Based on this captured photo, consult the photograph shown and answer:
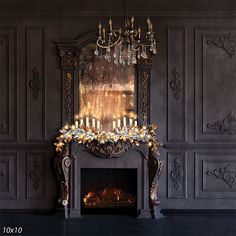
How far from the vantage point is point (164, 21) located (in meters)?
7.09

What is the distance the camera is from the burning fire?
6.99 meters

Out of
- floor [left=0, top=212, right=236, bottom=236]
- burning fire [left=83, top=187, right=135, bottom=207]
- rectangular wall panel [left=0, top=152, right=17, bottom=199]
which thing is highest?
rectangular wall panel [left=0, top=152, right=17, bottom=199]

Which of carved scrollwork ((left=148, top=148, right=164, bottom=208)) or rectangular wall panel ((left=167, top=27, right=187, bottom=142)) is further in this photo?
rectangular wall panel ((left=167, top=27, right=187, bottom=142))

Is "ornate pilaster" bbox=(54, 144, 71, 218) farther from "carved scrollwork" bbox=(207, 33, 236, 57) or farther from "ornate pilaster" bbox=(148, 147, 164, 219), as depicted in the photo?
"carved scrollwork" bbox=(207, 33, 236, 57)

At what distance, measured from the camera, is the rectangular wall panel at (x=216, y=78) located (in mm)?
7074

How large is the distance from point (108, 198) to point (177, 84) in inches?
77.2

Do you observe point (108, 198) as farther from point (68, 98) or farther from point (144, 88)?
point (144, 88)

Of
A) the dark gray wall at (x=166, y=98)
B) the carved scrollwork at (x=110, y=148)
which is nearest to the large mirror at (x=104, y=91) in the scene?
the dark gray wall at (x=166, y=98)

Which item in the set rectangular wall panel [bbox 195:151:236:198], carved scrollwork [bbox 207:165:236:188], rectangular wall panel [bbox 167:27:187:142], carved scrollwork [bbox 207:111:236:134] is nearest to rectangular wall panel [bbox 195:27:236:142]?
carved scrollwork [bbox 207:111:236:134]

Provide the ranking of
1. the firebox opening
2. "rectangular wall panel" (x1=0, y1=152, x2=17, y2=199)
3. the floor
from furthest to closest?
"rectangular wall panel" (x1=0, y1=152, x2=17, y2=199), the firebox opening, the floor

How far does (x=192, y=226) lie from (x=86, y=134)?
188 centimetres

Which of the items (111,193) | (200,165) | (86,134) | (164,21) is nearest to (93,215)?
(111,193)

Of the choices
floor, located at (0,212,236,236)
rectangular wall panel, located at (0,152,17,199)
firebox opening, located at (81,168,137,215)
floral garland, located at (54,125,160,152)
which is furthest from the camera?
rectangular wall panel, located at (0,152,17,199)

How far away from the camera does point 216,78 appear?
23.3 feet
